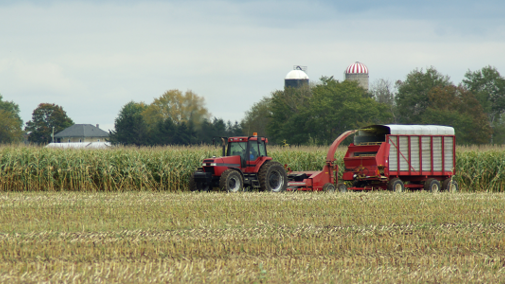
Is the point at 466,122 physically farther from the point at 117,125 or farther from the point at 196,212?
the point at 196,212

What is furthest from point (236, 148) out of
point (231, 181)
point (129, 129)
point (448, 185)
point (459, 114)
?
point (129, 129)

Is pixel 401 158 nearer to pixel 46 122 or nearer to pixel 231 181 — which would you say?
pixel 231 181

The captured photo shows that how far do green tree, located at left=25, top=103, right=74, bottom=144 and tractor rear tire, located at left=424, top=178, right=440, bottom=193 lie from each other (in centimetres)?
7720

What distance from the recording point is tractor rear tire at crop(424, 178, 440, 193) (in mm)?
19906

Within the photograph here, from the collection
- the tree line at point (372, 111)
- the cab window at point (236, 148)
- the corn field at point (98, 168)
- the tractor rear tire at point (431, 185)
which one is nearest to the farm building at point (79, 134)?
the tree line at point (372, 111)

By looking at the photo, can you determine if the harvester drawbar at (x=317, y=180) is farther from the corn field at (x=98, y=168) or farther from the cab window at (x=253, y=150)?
the corn field at (x=98, y=168)

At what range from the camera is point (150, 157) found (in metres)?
21.4

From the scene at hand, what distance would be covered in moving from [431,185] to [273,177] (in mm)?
5803

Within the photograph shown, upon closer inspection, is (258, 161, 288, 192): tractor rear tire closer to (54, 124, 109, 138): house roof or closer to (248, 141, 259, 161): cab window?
(248, 141, 259, 161): cab window

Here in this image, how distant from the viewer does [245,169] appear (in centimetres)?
1848

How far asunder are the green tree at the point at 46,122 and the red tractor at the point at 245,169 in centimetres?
7506

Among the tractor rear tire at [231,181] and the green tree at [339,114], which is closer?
the tractor rear tire at [231,181]

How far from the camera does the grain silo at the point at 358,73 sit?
250 ft

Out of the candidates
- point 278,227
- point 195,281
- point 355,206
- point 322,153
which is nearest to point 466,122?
point 322,153
